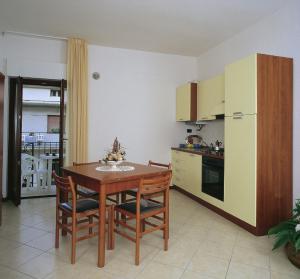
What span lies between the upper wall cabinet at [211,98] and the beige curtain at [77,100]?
6.83 feet

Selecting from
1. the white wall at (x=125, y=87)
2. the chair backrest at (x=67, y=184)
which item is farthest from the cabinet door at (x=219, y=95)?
the chair backrest at (x=67, y=184)

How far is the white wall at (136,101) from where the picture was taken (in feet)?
14.3

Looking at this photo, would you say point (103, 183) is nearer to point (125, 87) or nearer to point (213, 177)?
point (213, 177)

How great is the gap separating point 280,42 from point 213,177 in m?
2.02

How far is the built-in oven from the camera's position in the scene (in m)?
3.32

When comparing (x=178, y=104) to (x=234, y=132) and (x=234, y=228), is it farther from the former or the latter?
(x=234, y=228)

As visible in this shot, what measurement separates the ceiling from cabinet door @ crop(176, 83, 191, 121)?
0.83 m

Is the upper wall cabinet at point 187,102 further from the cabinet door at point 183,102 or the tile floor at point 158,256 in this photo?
the tile floor at point 158,256

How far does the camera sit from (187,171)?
425 centimetres

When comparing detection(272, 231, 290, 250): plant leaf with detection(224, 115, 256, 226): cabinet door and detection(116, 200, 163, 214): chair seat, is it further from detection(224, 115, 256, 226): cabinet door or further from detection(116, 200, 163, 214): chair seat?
detection(116, 200, 163, 214): chair seat

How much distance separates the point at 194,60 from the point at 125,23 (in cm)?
208

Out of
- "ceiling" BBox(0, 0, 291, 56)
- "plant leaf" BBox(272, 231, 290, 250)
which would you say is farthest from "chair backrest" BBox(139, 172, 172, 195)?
"ceiling" BBox(0, 0, 291, 56)

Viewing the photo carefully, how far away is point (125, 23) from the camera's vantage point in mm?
3457

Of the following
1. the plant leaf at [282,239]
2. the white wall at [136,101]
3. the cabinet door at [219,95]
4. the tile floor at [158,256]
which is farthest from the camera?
the white wall at [136,101]
